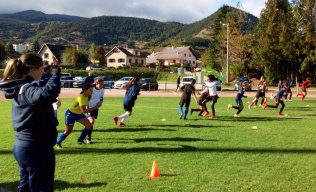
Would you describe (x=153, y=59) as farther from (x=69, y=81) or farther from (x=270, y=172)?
(x=270, y=172)

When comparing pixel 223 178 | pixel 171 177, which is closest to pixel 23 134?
pixel 171 177

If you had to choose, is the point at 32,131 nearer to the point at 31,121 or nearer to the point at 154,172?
the point at 31,121

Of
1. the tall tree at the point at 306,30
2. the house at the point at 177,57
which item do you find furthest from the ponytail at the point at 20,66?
the house at the point at 177,57

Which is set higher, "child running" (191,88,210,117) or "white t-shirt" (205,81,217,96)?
"white t-shirt" (205,81,217,96)

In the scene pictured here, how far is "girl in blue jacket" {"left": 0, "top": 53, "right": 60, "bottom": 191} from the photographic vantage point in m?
3.73

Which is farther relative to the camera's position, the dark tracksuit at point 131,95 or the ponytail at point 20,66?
the dark tracksuit at point 131,95

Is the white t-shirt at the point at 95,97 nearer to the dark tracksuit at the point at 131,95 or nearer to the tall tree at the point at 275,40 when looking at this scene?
the dark tracksuit at the point at 131,95

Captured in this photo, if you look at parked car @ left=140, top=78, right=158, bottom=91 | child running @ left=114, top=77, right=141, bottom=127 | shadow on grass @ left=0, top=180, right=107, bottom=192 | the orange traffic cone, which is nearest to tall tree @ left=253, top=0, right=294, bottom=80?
parked car @ left=140, top=78, right=158, bottom=91

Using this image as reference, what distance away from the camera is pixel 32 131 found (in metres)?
3.75

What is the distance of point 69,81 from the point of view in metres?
47.3

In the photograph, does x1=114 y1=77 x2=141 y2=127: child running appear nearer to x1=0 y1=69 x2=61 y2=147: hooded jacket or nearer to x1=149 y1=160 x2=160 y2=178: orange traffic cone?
x1=149 y1=160 x2=160 y2=178: orange traffic cone

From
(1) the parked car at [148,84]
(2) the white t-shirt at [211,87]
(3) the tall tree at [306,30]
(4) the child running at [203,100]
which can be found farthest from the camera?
(3) the tall tree at [306,30]

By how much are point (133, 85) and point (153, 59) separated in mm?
117451

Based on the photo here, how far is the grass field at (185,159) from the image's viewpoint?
627 cm
